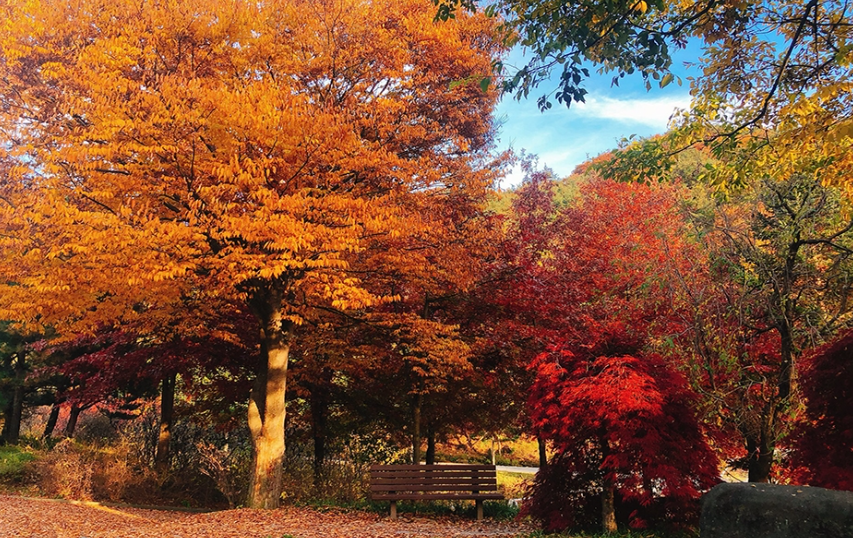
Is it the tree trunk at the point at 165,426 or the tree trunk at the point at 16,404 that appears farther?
the tree trunk at the point at 16,404

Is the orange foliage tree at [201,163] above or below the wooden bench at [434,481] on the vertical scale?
above

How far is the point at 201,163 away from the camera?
27.4 ft

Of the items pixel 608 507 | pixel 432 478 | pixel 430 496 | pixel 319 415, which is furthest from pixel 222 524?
pixel 319 415

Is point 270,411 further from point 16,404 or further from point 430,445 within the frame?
point 16,404

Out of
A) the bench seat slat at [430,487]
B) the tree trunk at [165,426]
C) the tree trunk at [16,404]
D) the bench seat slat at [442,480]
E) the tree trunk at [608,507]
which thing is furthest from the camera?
the tree trunk at [16,404]

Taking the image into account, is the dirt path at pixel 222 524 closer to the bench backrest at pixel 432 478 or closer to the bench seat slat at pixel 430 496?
the bench seat slat at pixel 430 496

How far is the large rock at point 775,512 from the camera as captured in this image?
4125 mm

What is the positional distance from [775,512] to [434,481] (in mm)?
6224

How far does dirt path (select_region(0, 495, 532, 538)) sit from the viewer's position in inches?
293

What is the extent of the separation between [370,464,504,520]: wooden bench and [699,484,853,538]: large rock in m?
5.31

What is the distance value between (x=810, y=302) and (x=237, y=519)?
28.1 ft

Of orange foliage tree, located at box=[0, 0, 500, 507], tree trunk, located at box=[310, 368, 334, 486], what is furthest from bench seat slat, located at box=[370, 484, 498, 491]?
tree trunk, located at box=[310, 368, 334, 486]

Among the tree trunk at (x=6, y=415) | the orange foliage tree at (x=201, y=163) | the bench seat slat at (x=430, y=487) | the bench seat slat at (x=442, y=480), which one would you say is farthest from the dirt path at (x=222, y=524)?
the tree trunk at (x=6, y=415)

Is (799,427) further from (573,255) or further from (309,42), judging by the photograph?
(309,42)
